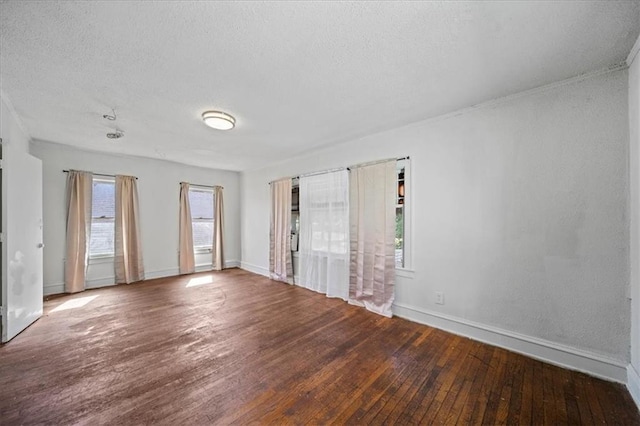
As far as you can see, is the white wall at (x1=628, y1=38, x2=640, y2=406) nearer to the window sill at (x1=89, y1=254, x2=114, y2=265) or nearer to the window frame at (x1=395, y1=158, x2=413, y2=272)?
the window frame at (x1=395, y1=158, x2=413, y2=272)

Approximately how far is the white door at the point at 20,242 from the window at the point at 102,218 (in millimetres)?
1416

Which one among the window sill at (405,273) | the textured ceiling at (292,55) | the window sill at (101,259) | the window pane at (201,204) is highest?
the textured ceiling at (292,55)

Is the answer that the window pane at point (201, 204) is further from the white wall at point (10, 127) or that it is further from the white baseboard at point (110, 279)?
the white wall at point (10, 127)

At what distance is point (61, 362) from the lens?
2.07 meters

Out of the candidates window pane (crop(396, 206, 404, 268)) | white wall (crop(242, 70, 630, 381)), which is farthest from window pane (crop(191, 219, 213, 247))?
white wall (crop(242, 70, 630, 381))

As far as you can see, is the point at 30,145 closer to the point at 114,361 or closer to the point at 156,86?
the point at 156,86

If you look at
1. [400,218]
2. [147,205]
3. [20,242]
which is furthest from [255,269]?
[400,218]

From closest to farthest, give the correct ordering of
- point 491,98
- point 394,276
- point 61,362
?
point 61,362, point 491,98, point 394,276

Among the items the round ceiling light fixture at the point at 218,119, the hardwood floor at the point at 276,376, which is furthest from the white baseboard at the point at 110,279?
the round ceiling light fixture at the point at 218,119

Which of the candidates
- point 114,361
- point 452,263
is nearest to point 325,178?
point 452,263

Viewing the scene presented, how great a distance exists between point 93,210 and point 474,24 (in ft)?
19.6

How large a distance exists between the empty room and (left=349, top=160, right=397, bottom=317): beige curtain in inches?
1.3

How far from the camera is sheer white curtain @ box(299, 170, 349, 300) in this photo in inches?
146

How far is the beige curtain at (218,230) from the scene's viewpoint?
575 centimetres
